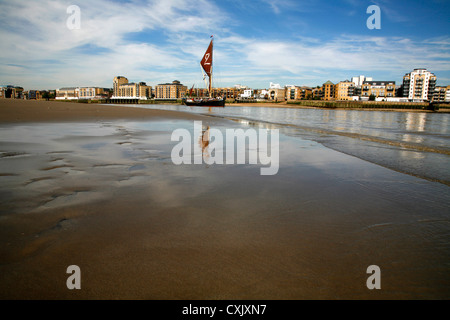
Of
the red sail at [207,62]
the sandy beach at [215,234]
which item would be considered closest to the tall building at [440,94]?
the red sail at [207,62]

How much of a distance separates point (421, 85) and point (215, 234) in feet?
568

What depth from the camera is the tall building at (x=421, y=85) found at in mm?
136125

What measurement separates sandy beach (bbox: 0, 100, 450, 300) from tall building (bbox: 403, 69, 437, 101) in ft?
541

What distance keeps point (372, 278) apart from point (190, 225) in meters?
1.70

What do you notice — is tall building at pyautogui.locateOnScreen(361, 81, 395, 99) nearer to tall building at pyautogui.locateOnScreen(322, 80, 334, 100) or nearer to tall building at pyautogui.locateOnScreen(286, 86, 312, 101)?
tall building at pyautogui.locateOnScreen(322, 80, 334, 100)

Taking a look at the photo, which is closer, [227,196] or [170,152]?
[227,196]

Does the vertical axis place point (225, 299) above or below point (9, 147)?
below

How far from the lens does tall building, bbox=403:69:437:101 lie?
447 feet

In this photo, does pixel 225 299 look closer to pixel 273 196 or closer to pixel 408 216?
pixel 273 196

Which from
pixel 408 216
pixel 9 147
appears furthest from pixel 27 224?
pixel 9 147

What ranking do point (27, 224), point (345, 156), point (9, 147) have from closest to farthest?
point (27, 224) < point (9, 147) < point (345, 156)

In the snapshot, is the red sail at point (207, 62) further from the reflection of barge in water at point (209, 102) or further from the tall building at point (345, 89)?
the tall building at point (345, 89)

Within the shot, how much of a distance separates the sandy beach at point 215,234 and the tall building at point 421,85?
16477 centimetres
